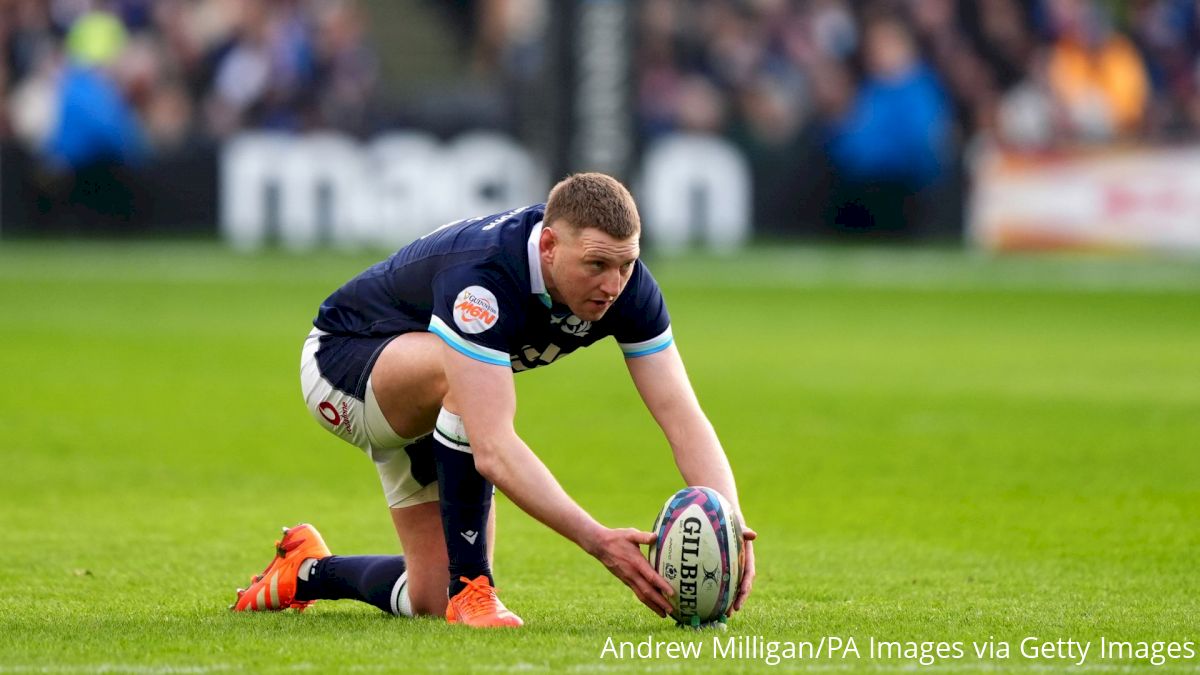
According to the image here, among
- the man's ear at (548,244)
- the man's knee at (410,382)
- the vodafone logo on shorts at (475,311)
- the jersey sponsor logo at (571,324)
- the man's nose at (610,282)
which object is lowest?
the man's knee at (410,382)

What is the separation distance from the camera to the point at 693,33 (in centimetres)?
2894

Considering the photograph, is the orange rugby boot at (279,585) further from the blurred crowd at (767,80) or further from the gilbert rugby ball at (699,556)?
the blurred crowd at (767,80)

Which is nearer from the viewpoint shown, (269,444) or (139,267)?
(269,444)

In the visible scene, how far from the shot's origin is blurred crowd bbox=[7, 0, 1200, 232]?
88.0ft

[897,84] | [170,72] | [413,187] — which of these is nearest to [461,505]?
[413,187]

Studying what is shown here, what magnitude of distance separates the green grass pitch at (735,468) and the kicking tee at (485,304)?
930 mm

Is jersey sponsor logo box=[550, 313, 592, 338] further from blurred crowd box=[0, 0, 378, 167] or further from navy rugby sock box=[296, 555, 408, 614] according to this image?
blurred crowd box=[0, 0, 378, 167]

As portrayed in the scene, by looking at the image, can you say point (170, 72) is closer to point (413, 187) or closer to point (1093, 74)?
point (413, 187)

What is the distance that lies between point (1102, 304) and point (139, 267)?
1201cm

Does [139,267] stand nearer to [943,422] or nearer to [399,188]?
[399,188]

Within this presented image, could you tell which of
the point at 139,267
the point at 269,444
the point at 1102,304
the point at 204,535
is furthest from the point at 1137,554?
the point at 139,267

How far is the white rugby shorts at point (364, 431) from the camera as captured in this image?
266 inches

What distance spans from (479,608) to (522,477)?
603 millimetres

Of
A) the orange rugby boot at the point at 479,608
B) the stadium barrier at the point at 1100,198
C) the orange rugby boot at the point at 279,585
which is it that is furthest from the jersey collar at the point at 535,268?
the stadium barrier at the point at 1100,198
